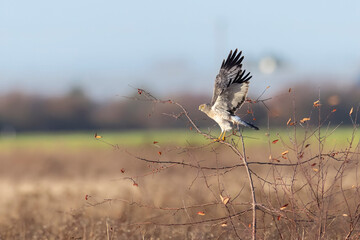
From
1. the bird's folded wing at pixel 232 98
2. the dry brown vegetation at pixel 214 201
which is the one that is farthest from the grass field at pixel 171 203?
the bird's folded wing at pixel 232 98

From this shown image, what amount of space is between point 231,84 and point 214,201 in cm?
214

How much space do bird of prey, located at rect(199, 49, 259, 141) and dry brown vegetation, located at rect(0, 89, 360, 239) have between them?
271 mm

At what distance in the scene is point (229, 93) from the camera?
21.4ft

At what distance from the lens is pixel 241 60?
6.56 meters

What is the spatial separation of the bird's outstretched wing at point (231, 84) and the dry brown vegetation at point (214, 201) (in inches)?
16.3

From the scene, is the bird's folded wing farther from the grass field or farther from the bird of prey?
the grass field

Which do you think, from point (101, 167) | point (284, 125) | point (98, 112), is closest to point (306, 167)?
point (284, 125)

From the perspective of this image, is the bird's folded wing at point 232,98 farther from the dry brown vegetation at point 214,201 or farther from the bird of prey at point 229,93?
the dry brown vegetation at point 214,201

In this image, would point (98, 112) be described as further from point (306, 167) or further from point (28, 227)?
point (306, 167)

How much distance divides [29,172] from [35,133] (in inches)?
1621

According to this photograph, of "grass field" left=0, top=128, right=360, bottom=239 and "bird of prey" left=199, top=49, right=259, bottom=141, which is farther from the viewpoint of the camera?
"bird of prey" left=199, top=49, right=259, bottom=141

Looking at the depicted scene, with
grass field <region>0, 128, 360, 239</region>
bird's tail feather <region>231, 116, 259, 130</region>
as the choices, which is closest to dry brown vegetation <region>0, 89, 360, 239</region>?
grass field <region>0, 128, 360, 239</region>

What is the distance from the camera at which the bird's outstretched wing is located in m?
6.46

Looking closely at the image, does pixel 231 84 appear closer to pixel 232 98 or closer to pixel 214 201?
pixel 232 98
